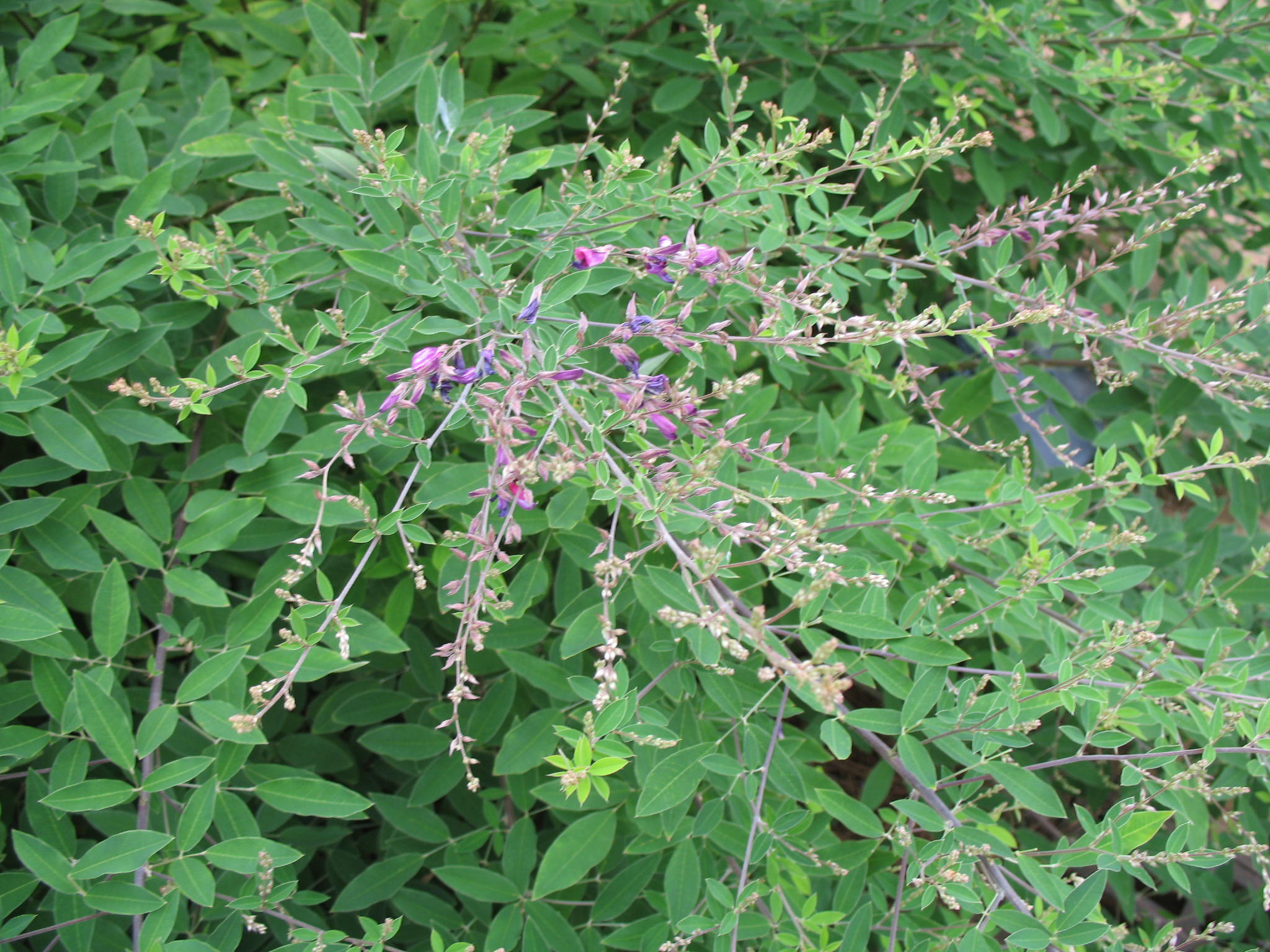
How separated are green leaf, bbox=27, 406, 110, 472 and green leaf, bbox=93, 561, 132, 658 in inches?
7.3

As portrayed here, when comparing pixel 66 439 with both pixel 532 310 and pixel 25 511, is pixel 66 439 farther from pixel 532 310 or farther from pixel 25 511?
pixel 532 310

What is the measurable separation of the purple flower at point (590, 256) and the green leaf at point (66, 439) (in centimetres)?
89

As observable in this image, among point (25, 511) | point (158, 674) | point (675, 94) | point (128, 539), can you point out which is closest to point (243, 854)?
point (158, 674)

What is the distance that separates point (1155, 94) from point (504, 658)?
6.49ft

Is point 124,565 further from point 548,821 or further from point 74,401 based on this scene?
point 548,821

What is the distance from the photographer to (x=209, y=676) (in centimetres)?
151

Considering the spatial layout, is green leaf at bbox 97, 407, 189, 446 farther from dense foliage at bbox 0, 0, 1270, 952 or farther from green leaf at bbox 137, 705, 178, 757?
green leaf at bbox 137, 705, 178, 757

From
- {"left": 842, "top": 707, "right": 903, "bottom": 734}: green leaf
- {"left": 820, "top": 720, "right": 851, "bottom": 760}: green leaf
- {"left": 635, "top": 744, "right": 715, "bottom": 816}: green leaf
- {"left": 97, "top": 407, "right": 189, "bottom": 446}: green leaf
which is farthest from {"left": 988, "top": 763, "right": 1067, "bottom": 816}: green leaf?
{"left": 97, "top": 407, "right": 189, "bottom": 446}: green leaf

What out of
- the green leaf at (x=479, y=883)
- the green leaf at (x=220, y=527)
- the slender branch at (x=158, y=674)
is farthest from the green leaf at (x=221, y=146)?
the green leaf at (x=479, y=883)

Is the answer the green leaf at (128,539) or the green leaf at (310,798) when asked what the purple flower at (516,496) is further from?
the green leaf at (128,539)

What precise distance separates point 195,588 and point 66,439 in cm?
34

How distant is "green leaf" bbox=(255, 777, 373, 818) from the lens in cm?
152

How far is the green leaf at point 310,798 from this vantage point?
1.52m

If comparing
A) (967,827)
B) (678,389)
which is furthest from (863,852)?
(678,389)
